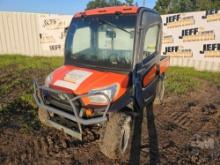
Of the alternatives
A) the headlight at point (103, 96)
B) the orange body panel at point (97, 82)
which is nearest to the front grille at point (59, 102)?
the orange body panel at point (97, 82)

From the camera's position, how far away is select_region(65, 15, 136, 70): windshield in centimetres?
366

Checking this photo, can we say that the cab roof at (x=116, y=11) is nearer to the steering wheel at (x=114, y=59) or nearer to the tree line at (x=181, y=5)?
the steering wheel at (x=114, y=59)

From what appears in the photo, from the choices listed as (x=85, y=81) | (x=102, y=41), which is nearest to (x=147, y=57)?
(x=102, y=41)

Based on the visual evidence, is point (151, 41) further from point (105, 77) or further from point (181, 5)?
point (181, 5)

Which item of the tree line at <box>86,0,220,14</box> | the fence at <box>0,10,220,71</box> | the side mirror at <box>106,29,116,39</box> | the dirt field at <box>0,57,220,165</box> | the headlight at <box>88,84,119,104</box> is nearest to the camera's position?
the headlight at <box>88,84,119,104</box>

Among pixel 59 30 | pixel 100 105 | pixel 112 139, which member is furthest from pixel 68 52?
pixel 59 30

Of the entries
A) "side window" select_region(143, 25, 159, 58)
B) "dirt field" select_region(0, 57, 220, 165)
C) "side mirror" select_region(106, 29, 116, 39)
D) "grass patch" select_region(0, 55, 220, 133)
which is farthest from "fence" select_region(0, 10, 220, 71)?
"side mirror" select_region(106, 29, 116, 39)

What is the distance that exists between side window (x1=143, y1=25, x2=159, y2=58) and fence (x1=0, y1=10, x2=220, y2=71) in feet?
21.0

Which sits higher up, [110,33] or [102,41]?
[110,33]

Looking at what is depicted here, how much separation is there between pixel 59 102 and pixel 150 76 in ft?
5.67

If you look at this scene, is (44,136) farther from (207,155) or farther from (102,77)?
(207,155)

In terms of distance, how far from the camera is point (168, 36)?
36.9 feet

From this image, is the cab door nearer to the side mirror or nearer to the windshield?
the windshield

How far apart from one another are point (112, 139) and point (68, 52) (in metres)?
1.86
